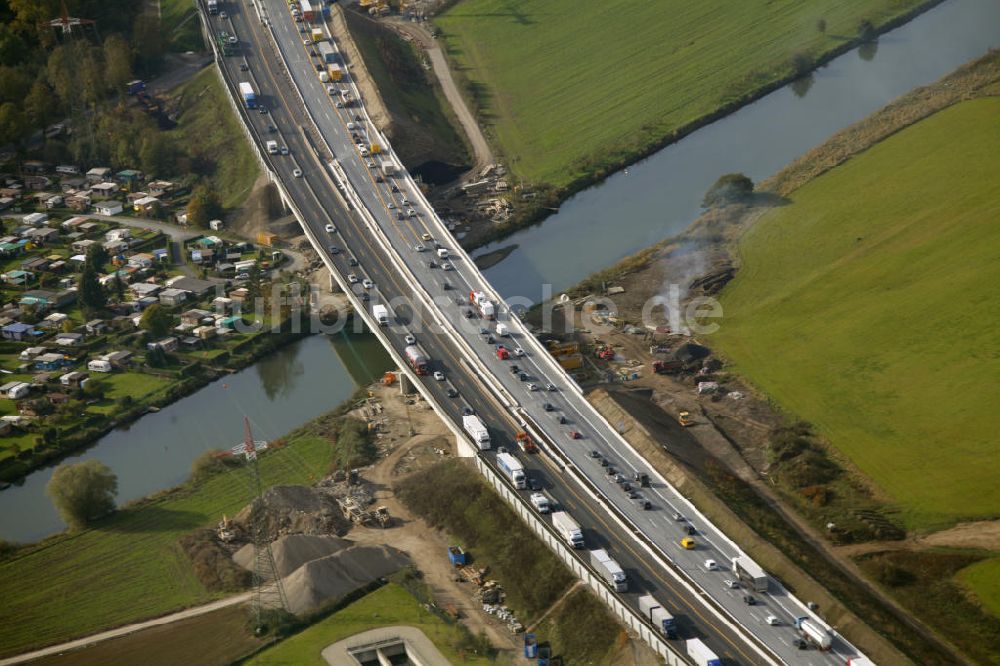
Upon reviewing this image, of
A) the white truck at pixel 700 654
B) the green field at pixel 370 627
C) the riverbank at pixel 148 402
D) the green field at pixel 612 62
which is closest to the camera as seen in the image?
the white truck at pixel 700 654

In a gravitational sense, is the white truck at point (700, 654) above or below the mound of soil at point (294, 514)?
below

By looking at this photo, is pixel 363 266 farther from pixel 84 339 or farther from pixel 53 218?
pixel 53 218

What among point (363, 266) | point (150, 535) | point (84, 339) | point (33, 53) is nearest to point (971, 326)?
point (363, 266)

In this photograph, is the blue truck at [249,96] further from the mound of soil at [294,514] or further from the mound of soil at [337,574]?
the mound of soil at [337,574]

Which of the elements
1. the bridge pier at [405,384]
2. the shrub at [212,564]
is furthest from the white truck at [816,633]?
the bridge pier at [405,384]

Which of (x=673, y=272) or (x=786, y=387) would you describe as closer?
(x=786, y=387)

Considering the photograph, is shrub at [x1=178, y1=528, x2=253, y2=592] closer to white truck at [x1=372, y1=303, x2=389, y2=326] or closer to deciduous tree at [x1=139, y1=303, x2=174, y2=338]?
white truck at [x1=372, y1=303, x2=389, y2=326]

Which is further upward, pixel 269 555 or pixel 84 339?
pixel 84 339

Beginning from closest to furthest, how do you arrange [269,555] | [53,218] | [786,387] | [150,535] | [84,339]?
1. [269,555]
2. [150,535]
3. [786,387]
4. [84,339]
5. [53,218]
